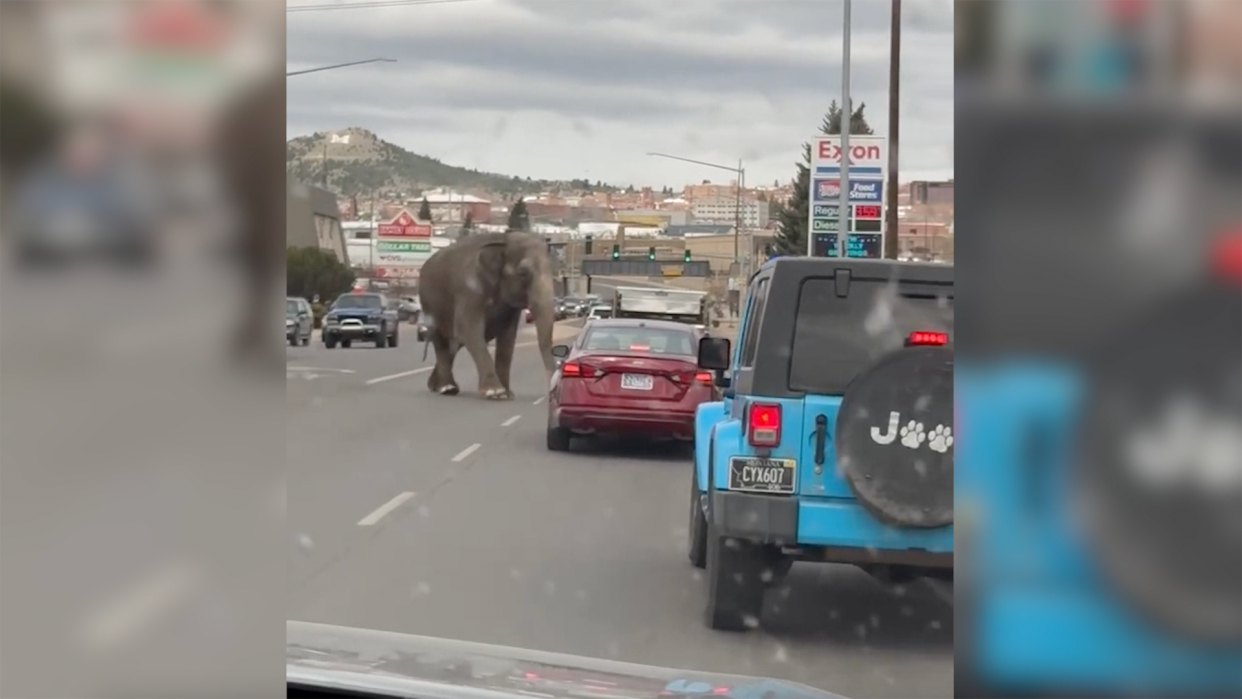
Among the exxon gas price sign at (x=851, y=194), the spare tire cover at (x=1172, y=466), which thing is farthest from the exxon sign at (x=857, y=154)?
the spare tire cover at (x=1172, y=466)

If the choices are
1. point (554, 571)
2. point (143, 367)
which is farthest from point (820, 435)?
point (143, 367)

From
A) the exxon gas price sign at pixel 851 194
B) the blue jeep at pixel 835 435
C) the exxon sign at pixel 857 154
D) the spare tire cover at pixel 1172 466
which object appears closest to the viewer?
the spare tire cover at pixel 1172 466

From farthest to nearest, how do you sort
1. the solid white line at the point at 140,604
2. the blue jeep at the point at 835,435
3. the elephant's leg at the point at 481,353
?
the elephant's leg at the point at 481,353
the blue jeep at the point at 835,435
the solid white line at the point at 140,604

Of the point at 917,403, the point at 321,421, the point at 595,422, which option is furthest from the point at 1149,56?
the point at 321,421

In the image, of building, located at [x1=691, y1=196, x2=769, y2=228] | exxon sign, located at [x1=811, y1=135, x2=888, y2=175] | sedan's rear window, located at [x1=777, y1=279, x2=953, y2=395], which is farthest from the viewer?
exxon sign, located at [x1=811, y1=135, x2=888, y2=175]

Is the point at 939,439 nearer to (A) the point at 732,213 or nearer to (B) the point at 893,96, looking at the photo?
(B) the point at 893,96

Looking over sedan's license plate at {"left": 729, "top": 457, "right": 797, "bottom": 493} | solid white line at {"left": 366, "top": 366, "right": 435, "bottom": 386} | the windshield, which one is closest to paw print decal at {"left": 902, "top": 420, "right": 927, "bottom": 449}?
sedan's license plate at {"left": 729, "top": 457, "right": 797, "bottom": 493}

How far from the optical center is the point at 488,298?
824 inches

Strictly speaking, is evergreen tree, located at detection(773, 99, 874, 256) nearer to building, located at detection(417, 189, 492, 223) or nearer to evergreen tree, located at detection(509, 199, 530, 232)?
evergreen tree, located at detection(509, 199, 530, 232)

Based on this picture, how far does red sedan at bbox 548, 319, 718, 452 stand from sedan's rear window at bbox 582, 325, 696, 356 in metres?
0.01

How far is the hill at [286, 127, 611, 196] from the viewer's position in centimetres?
352

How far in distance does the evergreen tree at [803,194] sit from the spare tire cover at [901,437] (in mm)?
19567

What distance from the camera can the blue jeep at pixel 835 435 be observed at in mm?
5816

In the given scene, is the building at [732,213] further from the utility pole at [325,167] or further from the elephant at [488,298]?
the utility pole at [325,167]
